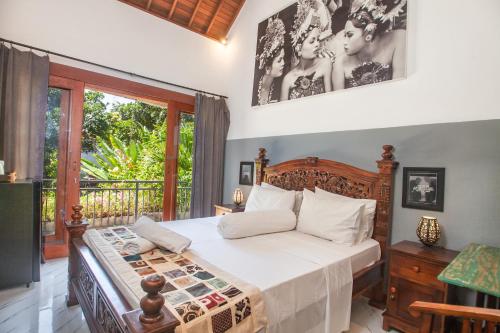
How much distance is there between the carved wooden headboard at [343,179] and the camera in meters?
2.28

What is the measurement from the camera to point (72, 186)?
3.12 meters

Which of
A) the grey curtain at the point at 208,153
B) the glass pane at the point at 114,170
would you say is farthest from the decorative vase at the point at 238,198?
the glass pane at the point at 114,170

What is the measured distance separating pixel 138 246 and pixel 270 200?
1.44m

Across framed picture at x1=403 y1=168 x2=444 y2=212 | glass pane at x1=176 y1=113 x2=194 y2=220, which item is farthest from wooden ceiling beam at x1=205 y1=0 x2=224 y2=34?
framed picture at x1=403 y1=168 x2=444 y2=212

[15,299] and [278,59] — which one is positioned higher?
[278,59]

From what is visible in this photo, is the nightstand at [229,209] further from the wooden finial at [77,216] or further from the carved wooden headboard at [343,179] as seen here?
the wooden finial at [77,216]

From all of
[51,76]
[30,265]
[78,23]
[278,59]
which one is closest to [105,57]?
[78,23]

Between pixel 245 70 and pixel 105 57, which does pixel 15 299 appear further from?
pixel 245 70

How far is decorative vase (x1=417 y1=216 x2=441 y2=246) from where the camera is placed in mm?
1943

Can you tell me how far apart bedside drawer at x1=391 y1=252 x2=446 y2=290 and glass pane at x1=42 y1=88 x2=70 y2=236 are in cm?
359

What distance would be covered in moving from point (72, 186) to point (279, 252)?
8.83 feet

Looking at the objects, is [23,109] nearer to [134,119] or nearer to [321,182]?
[134,119]

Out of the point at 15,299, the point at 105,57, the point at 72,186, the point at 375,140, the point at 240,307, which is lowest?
the point at 15,299

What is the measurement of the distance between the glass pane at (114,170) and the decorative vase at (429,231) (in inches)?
150
